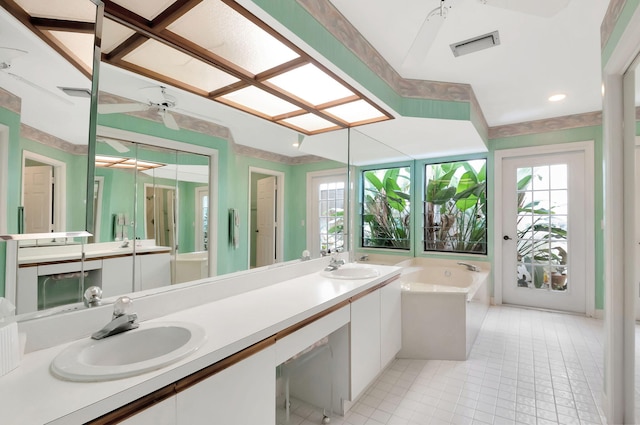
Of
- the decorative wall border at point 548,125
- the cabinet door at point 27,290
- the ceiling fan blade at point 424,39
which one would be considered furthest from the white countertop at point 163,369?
the decorative wall border at point 548,125

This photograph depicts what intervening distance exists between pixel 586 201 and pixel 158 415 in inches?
172

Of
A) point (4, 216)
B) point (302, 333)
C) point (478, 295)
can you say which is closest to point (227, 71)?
point (4, 216)

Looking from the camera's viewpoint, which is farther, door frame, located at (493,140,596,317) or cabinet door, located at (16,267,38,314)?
door frame, located at (493,140,596,317)

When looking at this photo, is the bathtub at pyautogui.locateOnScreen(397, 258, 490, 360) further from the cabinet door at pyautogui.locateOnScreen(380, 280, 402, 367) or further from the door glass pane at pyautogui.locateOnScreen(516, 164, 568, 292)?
the door glass pane at pyautogui.locateOnScreen(516, 164, 568, 292)

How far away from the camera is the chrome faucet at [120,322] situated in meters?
1.02

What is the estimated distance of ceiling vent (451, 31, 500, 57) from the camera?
6.08ft

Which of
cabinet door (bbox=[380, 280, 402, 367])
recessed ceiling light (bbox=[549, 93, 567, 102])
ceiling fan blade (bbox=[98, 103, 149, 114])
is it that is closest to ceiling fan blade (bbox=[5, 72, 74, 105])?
ceiling fan blade (bbox=[98, 103, 149, 114])

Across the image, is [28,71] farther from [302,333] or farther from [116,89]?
[302,333]

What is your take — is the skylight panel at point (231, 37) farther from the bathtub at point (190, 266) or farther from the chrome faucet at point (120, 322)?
the chrome faucet at point (120, 322)

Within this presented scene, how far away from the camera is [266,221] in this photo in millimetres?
1931

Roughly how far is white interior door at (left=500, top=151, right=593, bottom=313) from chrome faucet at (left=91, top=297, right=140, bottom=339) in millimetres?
4077

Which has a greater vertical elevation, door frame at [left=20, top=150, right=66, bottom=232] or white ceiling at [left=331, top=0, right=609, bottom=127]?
white ceiling at [left=331, top=0, right=609, bottom=127]

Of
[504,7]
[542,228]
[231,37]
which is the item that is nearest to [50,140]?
[231,37]

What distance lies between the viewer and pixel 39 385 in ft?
2.49
